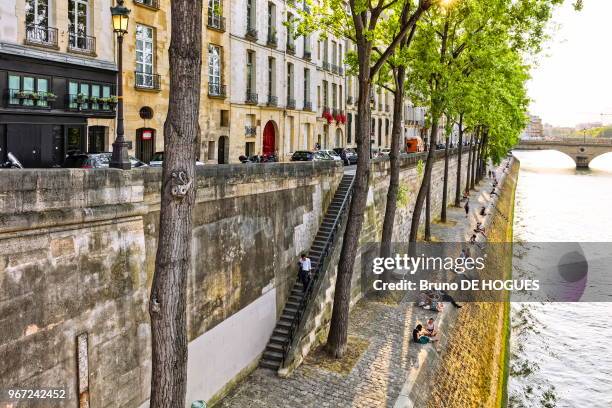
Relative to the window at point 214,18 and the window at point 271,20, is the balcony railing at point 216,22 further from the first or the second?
the window at point 271,20

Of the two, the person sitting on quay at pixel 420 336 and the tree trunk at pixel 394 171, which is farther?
the tree trunk at pixel 394 171

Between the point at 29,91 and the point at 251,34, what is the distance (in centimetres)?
1498

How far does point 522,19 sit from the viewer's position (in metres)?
15.1

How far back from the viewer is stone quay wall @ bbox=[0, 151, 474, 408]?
707 cm

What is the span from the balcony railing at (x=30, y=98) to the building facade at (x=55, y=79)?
31 millimetres

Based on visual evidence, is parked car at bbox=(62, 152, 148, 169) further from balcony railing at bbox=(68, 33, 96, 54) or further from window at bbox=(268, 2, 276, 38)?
window at bbox=(268, 2, 276, 38)

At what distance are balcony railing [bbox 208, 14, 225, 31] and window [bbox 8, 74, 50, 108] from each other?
419 inches

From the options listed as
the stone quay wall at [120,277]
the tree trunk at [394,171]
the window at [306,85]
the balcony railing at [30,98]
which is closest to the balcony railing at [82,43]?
the balcony railing at [30,98]

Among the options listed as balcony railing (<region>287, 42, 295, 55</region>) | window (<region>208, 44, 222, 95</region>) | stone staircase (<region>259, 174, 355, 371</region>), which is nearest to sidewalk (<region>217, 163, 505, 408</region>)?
stone staircase (<region>259, 174, 355, 371</region>)

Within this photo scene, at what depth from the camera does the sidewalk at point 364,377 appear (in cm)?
1178

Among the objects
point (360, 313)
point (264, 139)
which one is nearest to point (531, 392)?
point (360, 313)

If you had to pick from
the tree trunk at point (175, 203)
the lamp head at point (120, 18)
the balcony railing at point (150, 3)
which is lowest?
the tree trunk at point (175, 203)

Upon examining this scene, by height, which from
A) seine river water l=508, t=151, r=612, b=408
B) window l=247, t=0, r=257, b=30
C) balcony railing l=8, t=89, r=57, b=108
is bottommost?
seine river water l=508, t=151, r=612, b=408

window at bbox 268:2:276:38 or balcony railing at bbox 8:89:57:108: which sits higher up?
window at bbox 268:2:276:38
